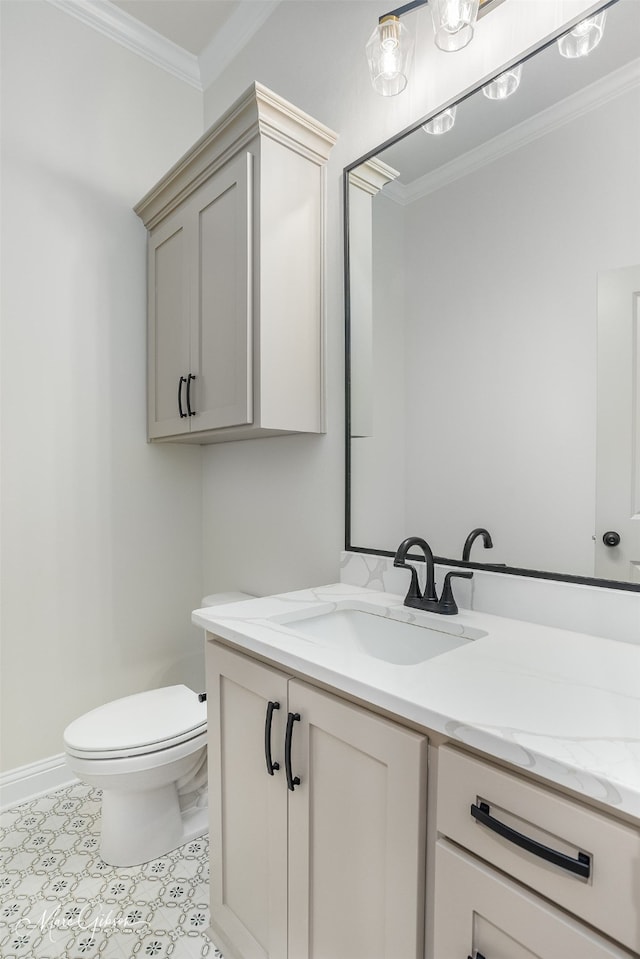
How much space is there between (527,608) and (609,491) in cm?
33

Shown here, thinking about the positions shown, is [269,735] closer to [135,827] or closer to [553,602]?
[553,602]

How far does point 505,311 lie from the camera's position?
1.29 m

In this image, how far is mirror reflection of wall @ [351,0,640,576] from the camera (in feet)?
Answer: 3.68

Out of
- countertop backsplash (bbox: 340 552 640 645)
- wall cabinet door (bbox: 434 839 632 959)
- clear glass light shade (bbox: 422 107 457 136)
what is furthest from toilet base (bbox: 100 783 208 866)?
clear glass light shade (bbox: 422 107 457 136)

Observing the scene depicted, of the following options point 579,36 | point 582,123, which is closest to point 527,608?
point 582,123

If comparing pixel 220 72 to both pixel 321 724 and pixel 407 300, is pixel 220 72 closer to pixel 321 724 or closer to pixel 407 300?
pixel 407 300

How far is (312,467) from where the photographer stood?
6.03 ft

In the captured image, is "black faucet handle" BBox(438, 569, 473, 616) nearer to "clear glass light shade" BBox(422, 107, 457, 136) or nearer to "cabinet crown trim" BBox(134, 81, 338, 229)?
"clear glass light shade" BBox(422, 107, 457, 136)

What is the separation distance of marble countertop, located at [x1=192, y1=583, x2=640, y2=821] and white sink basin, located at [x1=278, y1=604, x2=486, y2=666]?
0.07ft

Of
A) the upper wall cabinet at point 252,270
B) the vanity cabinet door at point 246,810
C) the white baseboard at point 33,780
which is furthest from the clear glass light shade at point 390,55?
the white baseboard at point 33,780

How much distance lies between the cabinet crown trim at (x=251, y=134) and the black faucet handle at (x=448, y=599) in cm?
142

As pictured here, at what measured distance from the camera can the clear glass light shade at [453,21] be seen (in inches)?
45.1

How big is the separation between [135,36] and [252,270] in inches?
57.5

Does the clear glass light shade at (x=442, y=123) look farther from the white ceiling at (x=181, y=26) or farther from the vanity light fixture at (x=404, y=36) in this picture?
the white ceiling at (x=181, y=26)
